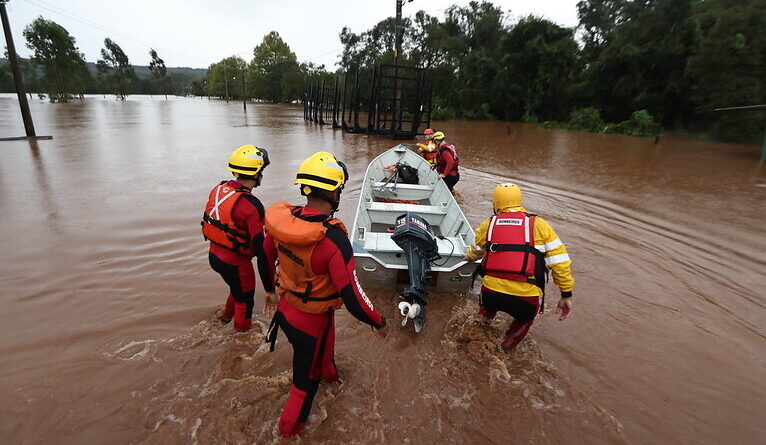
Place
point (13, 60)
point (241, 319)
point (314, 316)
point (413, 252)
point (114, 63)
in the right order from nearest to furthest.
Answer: point (314, 316)
point (241, 319)
point (413, 252)
point (13, 60)
point (114, 63)

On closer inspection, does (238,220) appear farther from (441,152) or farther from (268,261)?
(441,152)

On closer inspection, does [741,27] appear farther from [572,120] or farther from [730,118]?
[572,120]

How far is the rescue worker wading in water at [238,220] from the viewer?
8.65 feet

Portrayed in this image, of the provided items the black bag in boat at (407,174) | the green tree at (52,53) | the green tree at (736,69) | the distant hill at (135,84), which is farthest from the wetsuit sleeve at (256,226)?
the distant hill at (135,84)

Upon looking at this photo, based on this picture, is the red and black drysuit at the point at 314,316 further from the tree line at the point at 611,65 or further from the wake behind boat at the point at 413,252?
the tree line at the point at 611,65

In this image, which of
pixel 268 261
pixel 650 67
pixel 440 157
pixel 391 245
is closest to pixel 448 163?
pixel 440 157

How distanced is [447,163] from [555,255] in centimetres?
462

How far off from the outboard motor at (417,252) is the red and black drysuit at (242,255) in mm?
1387

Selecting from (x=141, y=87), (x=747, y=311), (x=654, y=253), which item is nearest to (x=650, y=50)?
(x=654, y=253)

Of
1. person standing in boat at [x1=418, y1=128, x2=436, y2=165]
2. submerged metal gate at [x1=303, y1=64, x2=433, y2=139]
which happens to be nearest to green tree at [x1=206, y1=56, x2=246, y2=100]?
submerged metal gate at [x1=303, y1=64, x2=433, y2=139]

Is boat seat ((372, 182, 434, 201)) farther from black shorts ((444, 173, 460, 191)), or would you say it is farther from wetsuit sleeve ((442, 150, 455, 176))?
wetsuit sleeve ((442, 150, 455, 176))

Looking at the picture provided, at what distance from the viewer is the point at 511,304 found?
9.07 feet

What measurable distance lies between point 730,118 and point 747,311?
1596cm

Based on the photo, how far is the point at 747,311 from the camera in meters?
4.12
